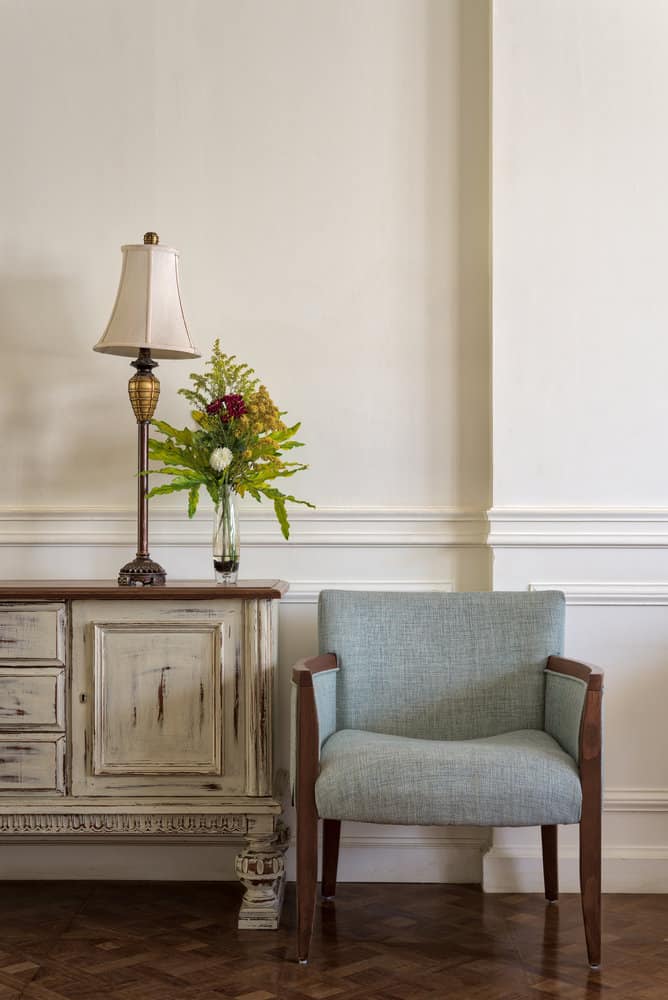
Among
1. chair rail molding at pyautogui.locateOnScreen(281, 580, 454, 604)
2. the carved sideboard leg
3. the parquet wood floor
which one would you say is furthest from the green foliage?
the parquet wood floor

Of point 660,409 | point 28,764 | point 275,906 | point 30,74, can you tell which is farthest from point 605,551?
point 30,74

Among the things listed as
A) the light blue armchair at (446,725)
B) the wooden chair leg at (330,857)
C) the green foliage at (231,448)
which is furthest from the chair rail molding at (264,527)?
the wooden chair leg at (330,857)

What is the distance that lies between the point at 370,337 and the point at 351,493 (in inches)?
19.6

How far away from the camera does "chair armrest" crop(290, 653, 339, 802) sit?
241 centimetres

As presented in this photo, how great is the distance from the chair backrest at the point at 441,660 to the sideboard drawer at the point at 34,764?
0.75 meters

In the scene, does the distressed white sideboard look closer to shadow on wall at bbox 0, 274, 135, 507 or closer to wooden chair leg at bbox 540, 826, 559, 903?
shadow on wall at bbox 0, 274, 135, 507

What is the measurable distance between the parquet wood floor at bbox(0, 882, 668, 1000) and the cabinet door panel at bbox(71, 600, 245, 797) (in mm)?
368

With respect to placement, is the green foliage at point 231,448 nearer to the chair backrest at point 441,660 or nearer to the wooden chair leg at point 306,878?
the chair backrest at point 441,660

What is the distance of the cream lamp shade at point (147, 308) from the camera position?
2803mm

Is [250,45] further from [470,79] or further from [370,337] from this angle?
[370,337]

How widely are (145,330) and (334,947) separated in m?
1.68

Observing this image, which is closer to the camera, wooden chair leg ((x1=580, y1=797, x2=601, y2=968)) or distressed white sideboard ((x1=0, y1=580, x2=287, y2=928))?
wooden chair leg ((x1=580, y1=797, x2=601, y2=968))

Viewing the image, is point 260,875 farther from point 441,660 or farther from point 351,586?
point 351,586

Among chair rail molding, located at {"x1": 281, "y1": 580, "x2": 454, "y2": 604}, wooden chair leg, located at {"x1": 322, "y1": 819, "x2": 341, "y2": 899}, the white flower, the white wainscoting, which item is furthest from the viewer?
chair rail molding, located at {"x1": 281, "y1": 580, "x2": 454, "y2": 604}
